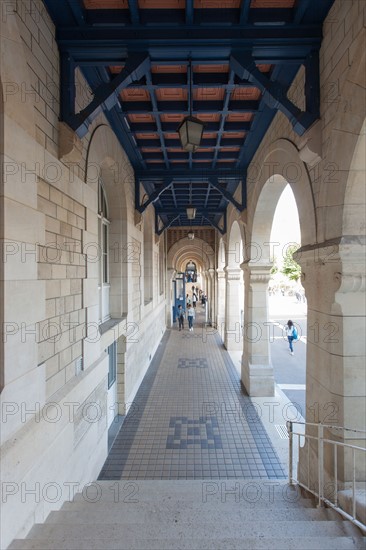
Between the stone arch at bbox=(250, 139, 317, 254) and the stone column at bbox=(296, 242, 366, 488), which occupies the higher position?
the stone arch at bbox=(250, 139, 317, 254)

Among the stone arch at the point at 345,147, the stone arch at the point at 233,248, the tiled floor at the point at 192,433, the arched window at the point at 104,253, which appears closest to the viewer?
the stone arch at the point at 345,147

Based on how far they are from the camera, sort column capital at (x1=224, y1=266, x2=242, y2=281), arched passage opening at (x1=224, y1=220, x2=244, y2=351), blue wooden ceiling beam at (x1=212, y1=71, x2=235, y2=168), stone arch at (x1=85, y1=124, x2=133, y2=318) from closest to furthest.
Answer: blue wooden ceiling beam at (x1=212, y1=71, x2=235, y2=168) → stone arch at (x1=85, y1=124, x2=133, y2=318) → arched passage opening at (x1=224, y1=220, x2=244, y2=351) → column capital at (x1=224, y1=266, x2=242, y2=281)

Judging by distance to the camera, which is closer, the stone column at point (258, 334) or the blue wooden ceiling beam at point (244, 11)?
the blue wooden ceiling beam at point (244, 11)

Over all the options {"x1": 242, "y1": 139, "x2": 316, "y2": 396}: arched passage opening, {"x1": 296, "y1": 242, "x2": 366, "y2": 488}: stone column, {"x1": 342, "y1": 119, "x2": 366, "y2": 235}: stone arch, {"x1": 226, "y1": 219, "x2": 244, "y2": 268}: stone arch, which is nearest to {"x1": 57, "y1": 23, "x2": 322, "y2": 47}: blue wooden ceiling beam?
{"x1": 342, "y1": 119, "x2": 366, "y2": 235}: stone arch

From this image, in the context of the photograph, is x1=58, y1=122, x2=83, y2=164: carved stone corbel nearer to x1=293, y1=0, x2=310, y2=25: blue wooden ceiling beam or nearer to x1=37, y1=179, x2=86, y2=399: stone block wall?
x1=37, y1=179, x2=86, y2=399: stone block wall

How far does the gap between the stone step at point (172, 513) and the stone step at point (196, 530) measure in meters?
0.13

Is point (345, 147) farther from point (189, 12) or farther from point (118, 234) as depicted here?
point (118, 234)

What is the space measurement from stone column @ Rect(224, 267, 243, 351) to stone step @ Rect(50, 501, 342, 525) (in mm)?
8010

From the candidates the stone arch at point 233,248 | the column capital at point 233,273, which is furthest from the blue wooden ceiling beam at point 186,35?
the column capital at point 233,273

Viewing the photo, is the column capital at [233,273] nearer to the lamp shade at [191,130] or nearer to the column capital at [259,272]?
the column capital at [259,272]

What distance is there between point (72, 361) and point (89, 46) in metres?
3.22

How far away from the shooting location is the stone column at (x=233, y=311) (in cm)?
1084

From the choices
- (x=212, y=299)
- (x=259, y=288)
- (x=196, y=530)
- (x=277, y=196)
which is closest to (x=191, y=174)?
(x=277, y=196)

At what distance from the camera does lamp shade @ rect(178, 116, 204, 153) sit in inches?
129
